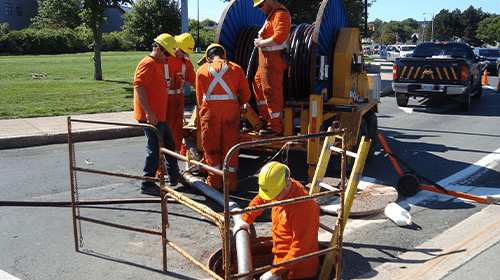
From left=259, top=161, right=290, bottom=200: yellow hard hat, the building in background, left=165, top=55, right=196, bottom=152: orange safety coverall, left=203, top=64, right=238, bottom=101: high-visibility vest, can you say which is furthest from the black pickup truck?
the building in background

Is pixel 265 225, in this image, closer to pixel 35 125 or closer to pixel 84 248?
pixel 84 248

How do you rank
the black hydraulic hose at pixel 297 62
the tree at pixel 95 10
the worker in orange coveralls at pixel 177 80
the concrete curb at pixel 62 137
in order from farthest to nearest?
the tree at pixel 95 10
the concrete curb at pixel 62 137
the black hydraulic hose at pixel 297 62
the worker in orange coveralls at pixel 177 80

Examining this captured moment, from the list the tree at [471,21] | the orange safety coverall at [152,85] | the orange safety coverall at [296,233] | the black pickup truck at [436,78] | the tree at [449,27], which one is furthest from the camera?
the tree at [449,27]

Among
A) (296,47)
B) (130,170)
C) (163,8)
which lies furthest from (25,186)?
(163,8)

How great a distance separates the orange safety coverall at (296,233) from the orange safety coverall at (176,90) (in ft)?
11.1

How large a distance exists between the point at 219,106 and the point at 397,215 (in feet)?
8.52

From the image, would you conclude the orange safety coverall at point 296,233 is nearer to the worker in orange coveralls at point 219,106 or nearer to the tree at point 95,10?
the worker in orange coveralls at point 219,106

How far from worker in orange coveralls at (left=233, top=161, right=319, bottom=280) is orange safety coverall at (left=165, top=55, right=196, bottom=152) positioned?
3.39 m

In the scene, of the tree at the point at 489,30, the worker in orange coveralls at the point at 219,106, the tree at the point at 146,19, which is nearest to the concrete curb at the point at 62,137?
the worker in orange coveralls at the point at 219,106

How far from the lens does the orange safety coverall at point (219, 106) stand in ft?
19.9

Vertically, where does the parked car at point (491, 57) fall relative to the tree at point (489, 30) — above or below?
below

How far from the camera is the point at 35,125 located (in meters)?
9.80

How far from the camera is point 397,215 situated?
5.32 m

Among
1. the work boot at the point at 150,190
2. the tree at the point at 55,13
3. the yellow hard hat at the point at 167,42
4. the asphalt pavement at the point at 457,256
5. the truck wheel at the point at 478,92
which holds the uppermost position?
the tree at the point at 55,13
